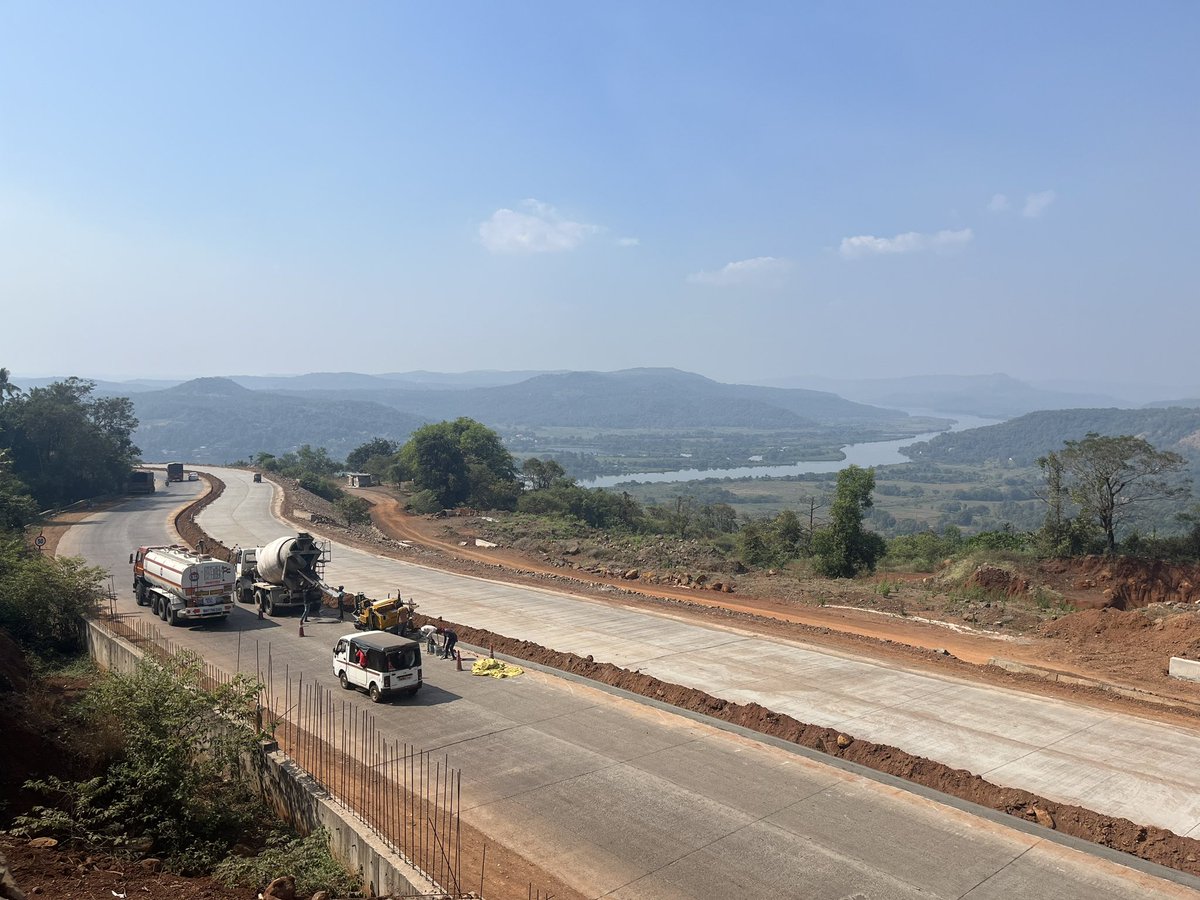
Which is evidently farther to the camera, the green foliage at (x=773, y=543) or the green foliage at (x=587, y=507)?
the green foliage at (x=587, y=507)

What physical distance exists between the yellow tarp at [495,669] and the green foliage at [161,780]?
28.3 ft

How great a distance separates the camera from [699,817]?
566 inches

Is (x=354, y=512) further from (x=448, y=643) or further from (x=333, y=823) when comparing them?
(x=333, y=823)

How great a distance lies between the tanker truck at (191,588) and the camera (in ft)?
91.9

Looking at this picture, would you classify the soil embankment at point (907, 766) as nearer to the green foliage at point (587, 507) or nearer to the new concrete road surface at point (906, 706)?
the new concrete road surface at point (906, 706)

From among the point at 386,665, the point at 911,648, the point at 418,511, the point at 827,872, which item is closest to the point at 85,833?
the point at 386,665

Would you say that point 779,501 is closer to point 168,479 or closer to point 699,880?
point 168,479

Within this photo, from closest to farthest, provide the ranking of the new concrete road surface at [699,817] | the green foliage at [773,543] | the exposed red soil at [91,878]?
the exposed red soil at [91,878] → the new concrete road surface at [699,817] → the green foliage at [773,543]

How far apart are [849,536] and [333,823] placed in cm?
3492

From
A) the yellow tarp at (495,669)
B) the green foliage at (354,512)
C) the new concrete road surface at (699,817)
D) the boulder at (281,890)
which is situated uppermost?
the boulder at (281,890)

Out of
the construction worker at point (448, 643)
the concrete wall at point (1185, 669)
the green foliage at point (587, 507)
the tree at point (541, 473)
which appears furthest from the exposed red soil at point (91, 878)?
the tree at point (541, 473)

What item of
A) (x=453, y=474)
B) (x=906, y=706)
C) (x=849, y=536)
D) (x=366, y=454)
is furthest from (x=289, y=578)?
(x=366, y=454)

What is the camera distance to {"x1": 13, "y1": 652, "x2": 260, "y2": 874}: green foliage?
12.1 m

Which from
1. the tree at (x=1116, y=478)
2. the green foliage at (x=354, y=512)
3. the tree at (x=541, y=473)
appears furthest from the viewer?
the tree at (x=541, y=473)
